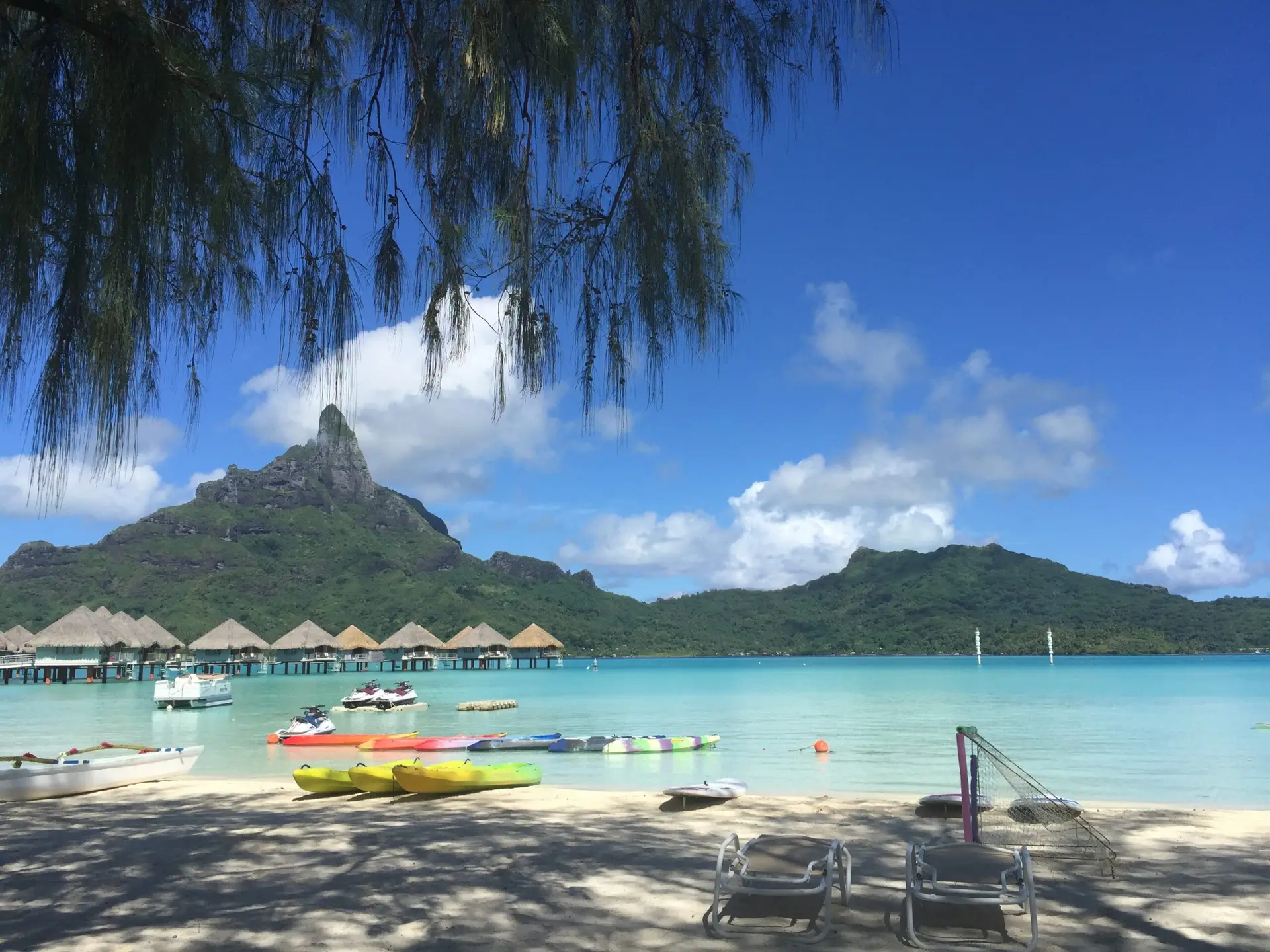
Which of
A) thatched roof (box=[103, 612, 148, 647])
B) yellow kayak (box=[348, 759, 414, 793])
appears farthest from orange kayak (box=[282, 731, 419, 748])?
thatched roof (box=[103, 612, 148, 647])

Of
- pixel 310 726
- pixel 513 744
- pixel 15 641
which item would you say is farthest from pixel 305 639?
pixel 513 744

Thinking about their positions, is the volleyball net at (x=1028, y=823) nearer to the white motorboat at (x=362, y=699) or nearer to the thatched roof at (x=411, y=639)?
the white motorboat at (x=362, y=699)

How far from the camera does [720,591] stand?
13038 cm

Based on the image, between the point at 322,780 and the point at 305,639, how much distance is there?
1877 inches

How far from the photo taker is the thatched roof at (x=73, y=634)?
43094mm

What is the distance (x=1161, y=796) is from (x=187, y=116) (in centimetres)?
1245

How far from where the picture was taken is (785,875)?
4305 mm

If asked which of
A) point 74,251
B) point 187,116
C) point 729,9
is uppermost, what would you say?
point 729,9

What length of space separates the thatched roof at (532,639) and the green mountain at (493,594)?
17723mm

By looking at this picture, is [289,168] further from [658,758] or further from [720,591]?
[720,591]

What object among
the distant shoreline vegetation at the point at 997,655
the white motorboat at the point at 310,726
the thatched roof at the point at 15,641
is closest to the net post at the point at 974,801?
the white motorboat at the point at 310,726

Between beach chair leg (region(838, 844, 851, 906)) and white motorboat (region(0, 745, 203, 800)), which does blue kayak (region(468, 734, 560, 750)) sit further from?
beach chair leg (region(838, 844, 851, 906))

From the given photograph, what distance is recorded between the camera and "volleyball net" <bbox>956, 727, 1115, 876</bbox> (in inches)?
219

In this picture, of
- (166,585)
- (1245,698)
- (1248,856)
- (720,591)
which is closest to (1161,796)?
(1248,856)
